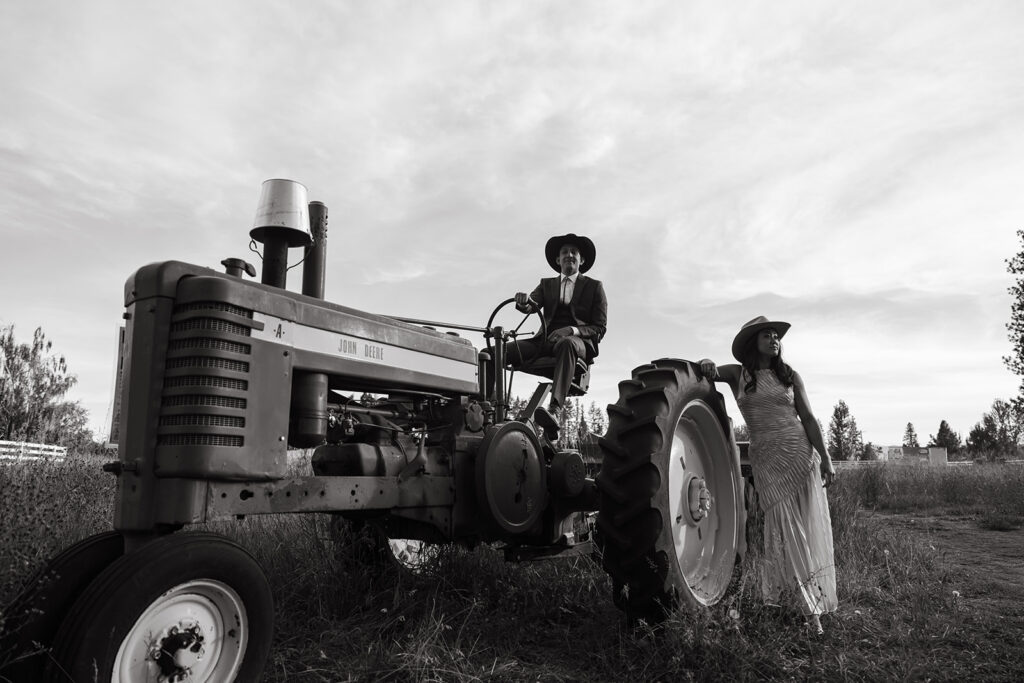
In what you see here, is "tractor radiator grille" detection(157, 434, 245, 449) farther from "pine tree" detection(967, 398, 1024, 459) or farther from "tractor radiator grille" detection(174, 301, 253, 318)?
"pine tree" detection(967, 398, 1024, 459)

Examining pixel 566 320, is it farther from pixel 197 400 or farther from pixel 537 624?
pixel 197 400

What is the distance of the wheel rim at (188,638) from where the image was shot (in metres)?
2.05

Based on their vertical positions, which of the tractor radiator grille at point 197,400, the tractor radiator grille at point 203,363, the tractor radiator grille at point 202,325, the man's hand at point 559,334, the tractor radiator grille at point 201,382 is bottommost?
the tractor radiator grille at point 197,400

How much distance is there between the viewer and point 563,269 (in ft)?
16.5

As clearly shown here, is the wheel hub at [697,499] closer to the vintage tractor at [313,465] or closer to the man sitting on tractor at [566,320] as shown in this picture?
the vintage tractor at [313,465]

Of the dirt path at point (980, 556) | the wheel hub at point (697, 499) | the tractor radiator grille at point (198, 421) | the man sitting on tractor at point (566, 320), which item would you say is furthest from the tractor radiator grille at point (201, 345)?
the dirt path at point (980, 556)

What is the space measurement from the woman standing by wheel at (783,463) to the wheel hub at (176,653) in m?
3.02

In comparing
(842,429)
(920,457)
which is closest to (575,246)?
(920,457)

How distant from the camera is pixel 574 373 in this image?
14.2ft

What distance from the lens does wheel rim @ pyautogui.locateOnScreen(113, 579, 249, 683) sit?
2053 mm

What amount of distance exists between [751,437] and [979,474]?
35.1ft

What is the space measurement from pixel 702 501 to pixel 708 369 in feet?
2.47

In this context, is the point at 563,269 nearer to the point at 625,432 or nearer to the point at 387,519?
the point at 625,432

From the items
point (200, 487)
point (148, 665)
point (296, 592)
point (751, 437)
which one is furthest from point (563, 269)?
point (148, 665)
